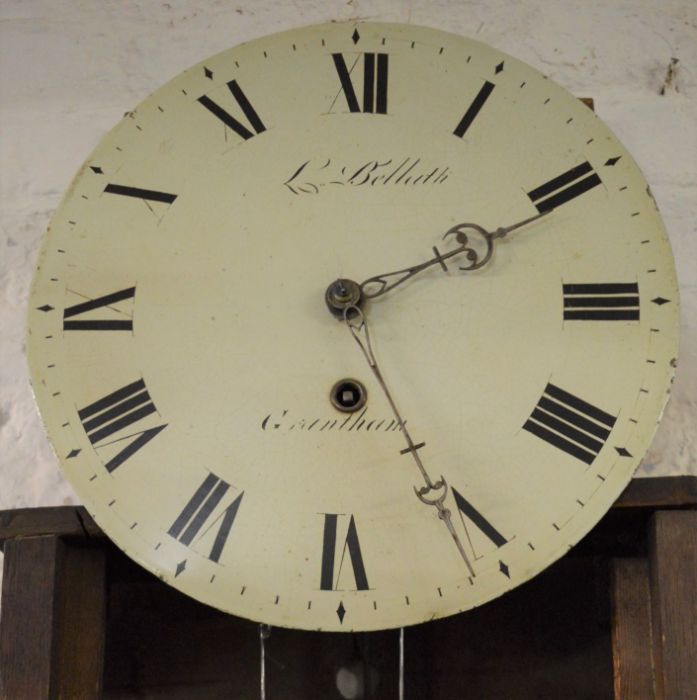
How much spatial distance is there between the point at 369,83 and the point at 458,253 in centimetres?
17

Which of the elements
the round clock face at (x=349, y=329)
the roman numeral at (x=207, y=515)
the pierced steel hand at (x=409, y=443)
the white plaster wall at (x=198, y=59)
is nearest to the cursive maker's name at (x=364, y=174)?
the round clock face at (x=349, y=329)

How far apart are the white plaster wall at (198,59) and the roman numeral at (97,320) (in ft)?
0.96

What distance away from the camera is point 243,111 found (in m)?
1.05

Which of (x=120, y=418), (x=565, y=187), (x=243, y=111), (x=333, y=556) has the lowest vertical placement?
(x=333, y=556)

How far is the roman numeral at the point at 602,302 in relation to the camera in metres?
0.96

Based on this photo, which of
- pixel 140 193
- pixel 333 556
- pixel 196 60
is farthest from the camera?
pixel 196 60

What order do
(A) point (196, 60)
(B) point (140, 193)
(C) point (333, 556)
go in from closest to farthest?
1. (C) point (333, 556)
2. (B) point (140, 193)
3. (A) point (196, 60)

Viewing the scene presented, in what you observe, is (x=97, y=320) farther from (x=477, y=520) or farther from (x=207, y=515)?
(x=477, y=520)

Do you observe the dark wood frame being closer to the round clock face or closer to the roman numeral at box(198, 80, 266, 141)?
the round clock face

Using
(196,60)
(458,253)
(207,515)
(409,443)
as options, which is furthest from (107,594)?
(196,60)

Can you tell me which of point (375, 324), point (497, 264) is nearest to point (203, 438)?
point (375, 324)

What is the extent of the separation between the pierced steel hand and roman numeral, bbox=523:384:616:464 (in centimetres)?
8

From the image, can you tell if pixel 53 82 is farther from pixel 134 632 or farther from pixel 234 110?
pixel 134 632

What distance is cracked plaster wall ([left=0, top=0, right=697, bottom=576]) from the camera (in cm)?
130
